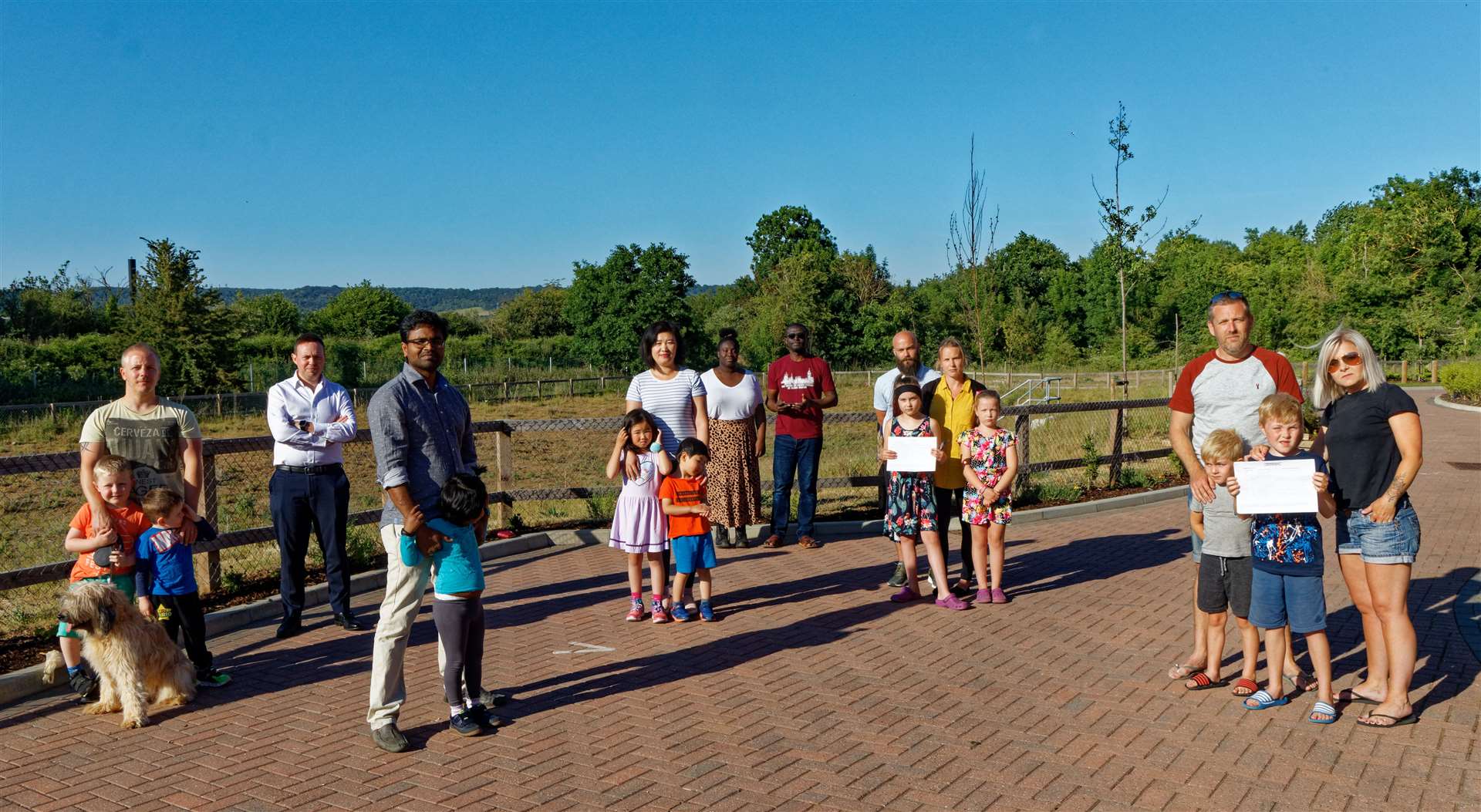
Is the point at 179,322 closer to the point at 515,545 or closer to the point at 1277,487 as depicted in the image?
the point at 515,545

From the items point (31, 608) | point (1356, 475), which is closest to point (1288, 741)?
point (1356, 475)

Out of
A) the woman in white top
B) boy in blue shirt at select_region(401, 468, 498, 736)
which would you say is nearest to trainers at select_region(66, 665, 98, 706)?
boy in blue shirt at select_region(401, 468, 498, 736)

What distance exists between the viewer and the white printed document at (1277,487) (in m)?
4.84

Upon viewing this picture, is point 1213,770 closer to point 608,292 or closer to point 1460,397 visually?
point 1460,397

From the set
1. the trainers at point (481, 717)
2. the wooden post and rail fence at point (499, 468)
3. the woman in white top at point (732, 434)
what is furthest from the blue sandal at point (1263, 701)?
the wooden post and rail fence at point (499, 468)

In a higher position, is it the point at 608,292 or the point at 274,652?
the point at 608,292

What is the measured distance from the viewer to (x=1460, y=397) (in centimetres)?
3209

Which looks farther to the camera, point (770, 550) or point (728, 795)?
Answer: point (770, 550)

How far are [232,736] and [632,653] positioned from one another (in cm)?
226

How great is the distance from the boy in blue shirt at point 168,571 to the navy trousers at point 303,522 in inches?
39.3

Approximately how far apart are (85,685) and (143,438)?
1.34 metres

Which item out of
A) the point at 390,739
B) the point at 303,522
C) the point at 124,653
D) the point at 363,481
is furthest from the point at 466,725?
the point at 363,481

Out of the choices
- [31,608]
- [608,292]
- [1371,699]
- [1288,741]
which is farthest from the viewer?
[608,292]

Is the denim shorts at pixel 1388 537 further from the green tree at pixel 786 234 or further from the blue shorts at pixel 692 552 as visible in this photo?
the green tree at pixel 786 234
